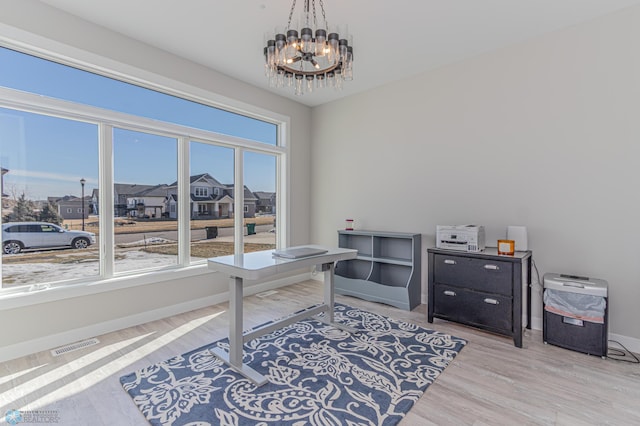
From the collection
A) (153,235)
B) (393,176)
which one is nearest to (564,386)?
(393,176)

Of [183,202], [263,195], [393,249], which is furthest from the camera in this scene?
[263,195]

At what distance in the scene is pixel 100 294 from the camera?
114 inches

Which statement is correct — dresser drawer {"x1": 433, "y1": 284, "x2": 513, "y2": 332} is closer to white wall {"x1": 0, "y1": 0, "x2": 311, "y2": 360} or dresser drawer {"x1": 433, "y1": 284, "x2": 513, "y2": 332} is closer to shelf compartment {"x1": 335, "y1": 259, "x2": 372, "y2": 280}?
shelf compartment {"x1": 335, "y1": 259, "x2": 372, "y2": 280}

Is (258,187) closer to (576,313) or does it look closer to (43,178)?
(43,178)

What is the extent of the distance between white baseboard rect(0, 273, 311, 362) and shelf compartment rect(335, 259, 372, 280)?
4.22ft

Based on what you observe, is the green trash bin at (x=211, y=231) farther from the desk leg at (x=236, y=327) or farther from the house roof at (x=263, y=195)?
the desk leg at (x=236, y=327)

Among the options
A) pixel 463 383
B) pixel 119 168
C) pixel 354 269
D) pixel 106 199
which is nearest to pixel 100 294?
pixel 106 199

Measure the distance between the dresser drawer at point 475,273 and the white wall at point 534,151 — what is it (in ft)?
1.99

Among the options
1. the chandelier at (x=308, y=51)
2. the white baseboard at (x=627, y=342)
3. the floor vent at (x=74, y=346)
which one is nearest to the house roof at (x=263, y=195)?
the chandelier at (x=308, y=51)

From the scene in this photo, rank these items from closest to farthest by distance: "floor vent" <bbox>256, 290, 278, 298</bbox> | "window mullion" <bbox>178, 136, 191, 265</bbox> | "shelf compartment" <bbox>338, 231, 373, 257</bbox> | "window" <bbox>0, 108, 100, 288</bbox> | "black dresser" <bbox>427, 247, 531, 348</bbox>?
"window" <bbox>0, 108, 100, 288</bbox>, "black dresser" <bbox>427, 247, 531, 348</bbox>, "window mullion" <bbox>178, 136, 191, 265</bbox>, "floor vent" <bbox>256, 290, 278, 298</bbox>, "shelf compartment" <bbox>338, 231, 373, 257</bbox>

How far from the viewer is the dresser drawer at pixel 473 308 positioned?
2.71 meters

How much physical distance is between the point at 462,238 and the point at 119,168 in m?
3.68

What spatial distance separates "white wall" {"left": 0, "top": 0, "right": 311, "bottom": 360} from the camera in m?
2.44

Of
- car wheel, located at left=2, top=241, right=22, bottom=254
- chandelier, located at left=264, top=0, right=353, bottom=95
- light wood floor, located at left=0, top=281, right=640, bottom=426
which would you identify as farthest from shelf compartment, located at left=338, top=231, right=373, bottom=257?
car wheel, located at left=2, top=241, right=22, bottom=254
